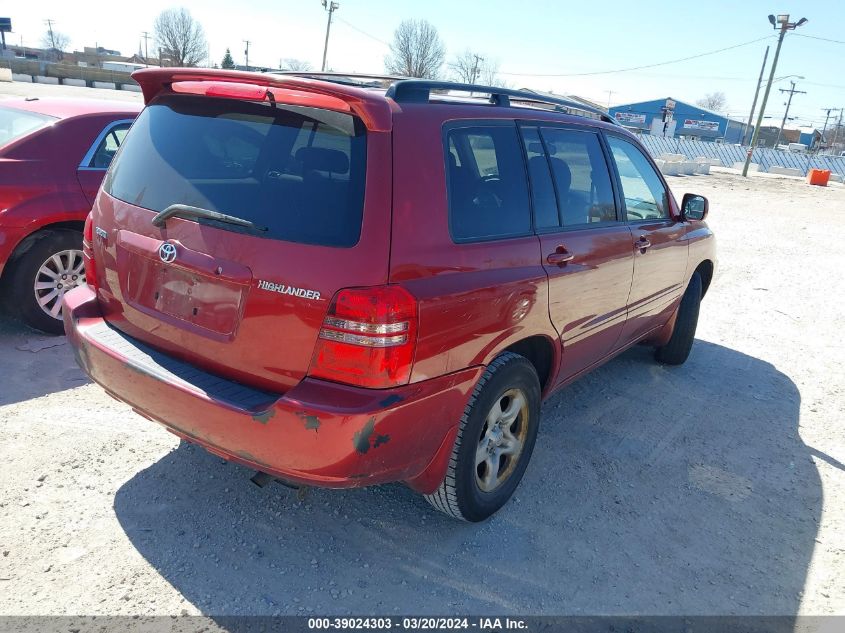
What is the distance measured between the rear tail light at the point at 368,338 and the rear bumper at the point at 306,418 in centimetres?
6

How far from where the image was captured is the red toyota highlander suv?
225 centimetres

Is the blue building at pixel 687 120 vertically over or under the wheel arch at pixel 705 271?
over

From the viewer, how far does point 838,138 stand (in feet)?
378

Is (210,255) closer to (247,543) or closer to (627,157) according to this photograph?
(247,543)

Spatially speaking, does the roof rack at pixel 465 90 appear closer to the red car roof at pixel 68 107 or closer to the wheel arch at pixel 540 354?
the wheel arch at pixel 540 354

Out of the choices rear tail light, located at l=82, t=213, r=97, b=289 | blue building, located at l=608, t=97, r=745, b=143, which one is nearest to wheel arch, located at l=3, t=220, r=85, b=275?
rear tail light, located at l=82, t=213, r=97, b=289

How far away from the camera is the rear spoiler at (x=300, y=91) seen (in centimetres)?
→ 229

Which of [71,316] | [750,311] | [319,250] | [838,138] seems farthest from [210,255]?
[838,138]

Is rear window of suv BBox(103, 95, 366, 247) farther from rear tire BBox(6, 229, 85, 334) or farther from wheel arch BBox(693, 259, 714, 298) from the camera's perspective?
wheel arch BBox(693, 259, 714, 298)

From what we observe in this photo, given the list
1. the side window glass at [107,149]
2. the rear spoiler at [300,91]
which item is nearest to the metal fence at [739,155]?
the side window glass at [107,149]

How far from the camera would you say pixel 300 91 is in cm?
240

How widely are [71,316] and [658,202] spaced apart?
3.69m

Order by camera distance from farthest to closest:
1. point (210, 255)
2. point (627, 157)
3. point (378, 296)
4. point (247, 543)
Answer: point (627, 157) < point (247, 543) < point (210, 255) < point (378, 296)

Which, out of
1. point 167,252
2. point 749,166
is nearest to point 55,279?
point 167,252
